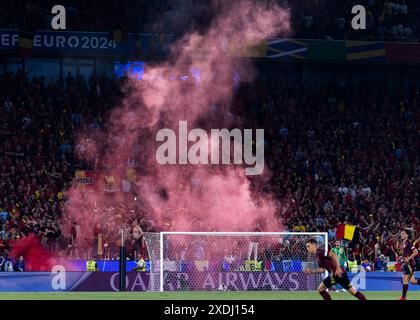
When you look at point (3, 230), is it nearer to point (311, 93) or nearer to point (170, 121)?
point (170, 121)

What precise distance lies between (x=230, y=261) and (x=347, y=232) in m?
6.08

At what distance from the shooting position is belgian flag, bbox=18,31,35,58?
133ft

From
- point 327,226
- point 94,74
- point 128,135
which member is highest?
point 94,74

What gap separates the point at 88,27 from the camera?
4197 centimetres

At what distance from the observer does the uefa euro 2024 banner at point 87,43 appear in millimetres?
40500

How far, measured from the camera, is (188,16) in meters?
42.5

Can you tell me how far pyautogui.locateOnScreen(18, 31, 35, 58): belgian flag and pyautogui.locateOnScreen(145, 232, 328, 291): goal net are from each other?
13.1 meters

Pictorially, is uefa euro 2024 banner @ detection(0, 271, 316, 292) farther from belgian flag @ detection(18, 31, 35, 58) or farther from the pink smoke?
belgian flag @ detection(18, 31, 35, 58)

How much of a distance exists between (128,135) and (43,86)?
4324mm

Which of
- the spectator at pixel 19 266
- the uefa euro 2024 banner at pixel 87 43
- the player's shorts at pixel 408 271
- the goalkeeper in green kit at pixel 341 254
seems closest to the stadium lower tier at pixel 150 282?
Result: the goalkeeper in green kit at pixel 341 254

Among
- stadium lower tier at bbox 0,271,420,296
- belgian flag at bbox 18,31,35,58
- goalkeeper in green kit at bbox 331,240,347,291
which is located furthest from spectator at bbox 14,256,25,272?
belgian flag at bbox 18,31,35,58

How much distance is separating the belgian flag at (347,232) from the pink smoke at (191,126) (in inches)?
97.3

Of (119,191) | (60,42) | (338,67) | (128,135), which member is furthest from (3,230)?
(338,67)

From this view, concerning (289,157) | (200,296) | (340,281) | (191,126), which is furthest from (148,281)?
(191,126)
